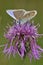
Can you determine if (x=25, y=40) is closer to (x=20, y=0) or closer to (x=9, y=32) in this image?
(x=9, y=32)

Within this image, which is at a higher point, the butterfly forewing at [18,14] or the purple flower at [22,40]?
the butterfly forewing at [18,14]

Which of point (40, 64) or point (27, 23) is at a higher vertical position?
point (27, 23)

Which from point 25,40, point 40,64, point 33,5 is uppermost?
point 33,5

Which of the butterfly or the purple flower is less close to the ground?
the butterfly

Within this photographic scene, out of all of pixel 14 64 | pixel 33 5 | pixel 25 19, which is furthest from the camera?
pixel 33 5

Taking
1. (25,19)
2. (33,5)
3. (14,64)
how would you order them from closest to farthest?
1. (25,19)
2. (14,64)
3. (33,5)

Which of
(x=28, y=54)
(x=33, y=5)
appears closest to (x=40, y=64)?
(x=33, y=5)

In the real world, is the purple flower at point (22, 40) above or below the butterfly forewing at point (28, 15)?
below

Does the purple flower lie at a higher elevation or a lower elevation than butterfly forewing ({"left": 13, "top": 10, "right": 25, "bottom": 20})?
lower
